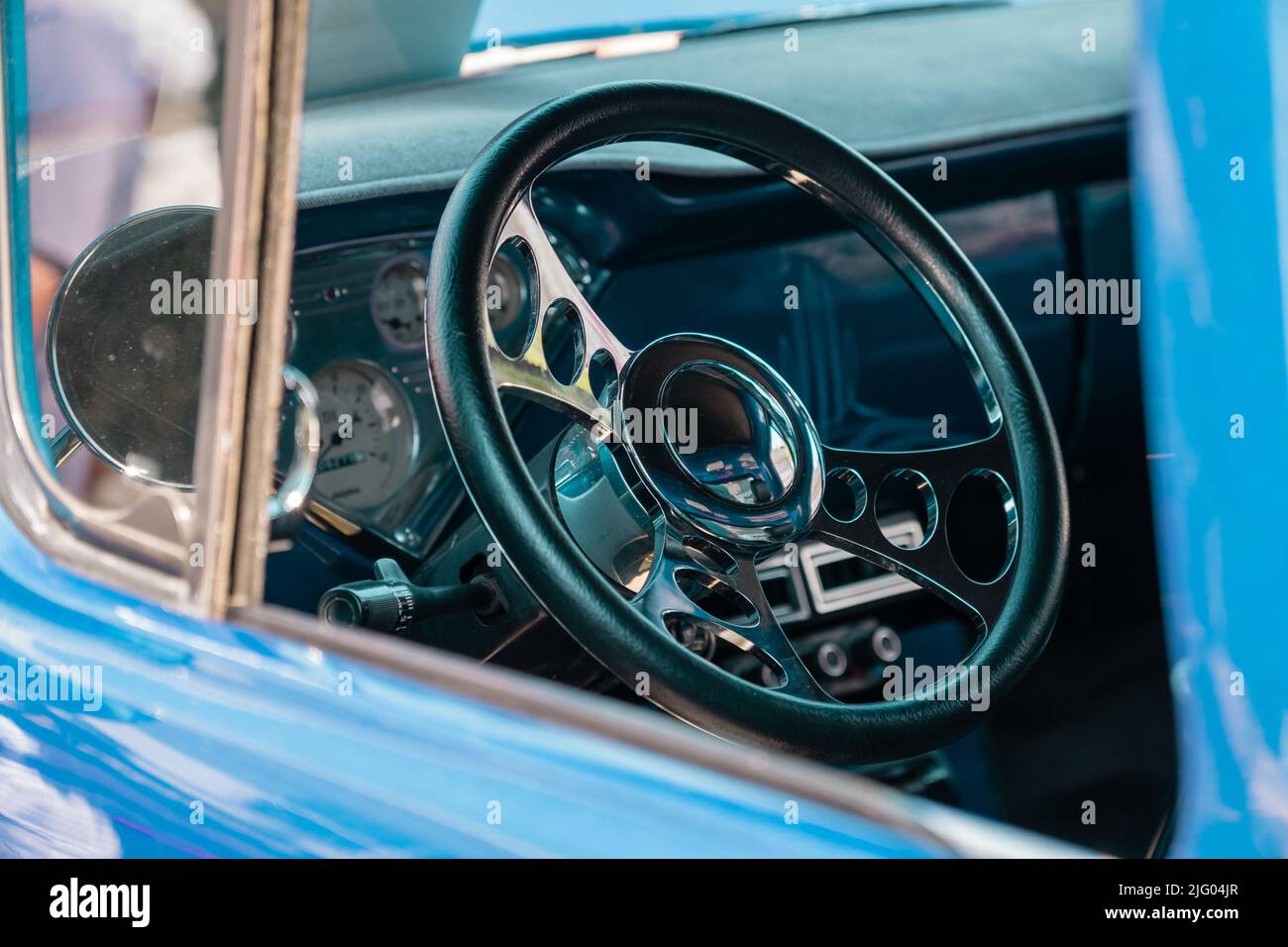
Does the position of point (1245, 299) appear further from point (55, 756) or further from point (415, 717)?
point (55, 756)

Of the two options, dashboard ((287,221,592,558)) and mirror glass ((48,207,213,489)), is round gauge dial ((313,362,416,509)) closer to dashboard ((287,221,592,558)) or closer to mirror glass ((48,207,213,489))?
dashboard ((287,221,592,558))

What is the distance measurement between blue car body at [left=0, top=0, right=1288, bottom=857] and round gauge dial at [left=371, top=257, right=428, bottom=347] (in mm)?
914

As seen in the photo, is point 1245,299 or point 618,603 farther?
point 618,603

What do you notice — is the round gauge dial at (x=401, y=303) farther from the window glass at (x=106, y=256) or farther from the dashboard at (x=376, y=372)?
the window glass at (x=106, y=256)

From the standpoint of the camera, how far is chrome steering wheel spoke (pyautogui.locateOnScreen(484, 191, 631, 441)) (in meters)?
1.34

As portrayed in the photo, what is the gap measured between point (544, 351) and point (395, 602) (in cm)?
32

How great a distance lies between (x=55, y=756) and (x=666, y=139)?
88cm

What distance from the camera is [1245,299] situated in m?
0.97

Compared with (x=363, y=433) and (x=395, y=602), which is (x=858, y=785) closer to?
(x=395, y=602)

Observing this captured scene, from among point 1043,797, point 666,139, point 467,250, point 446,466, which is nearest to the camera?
point 467,250

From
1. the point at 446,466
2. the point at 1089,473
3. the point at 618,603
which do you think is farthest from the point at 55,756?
the point at 1089,473

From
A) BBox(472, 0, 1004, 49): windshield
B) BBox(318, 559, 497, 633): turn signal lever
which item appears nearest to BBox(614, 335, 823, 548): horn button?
BBox(318, 559, 497, 633): turn signal lever

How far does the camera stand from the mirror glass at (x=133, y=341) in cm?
128
